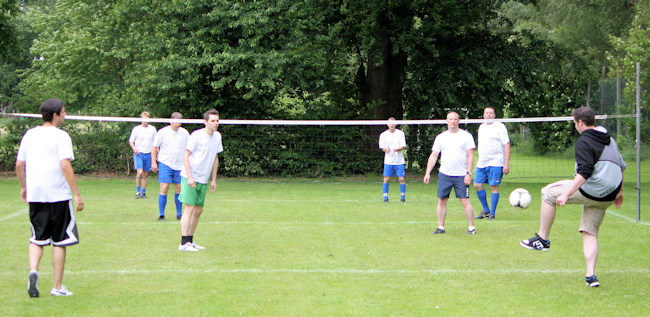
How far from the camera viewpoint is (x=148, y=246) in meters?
9.01

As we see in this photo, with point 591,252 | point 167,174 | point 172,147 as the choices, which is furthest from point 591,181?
point 167,174

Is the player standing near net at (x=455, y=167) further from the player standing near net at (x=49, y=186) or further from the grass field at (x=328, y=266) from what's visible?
the player standing near net at (x=49, y=186)

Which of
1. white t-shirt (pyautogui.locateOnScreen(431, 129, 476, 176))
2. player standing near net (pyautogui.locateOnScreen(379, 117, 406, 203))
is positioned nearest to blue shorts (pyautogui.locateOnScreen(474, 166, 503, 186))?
white t-shirt (pyautogui.locateOnScreen(431, 129, 476, 176))

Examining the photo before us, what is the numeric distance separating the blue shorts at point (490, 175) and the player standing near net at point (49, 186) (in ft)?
25.0

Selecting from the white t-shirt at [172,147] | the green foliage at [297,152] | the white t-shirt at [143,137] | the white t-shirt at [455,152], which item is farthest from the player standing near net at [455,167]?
the green foliage at [297,152]

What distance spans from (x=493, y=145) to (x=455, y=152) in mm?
2132

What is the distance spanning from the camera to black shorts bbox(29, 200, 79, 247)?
6.15m

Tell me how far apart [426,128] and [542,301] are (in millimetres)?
16388

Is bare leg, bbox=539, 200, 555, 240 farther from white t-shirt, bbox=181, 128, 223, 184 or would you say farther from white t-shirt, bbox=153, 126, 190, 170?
white t-shirt, bbox=153, 126, 190, 170

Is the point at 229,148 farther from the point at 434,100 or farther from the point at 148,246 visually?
the point at 148,246

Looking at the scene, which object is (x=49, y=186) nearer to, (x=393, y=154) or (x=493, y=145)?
(x=493, y=145)

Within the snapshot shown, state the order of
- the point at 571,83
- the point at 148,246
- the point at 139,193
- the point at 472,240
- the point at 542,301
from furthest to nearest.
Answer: the point at 571,83 < the point at 139,193 < the point at 472,240 < the point at 148,246 < the point at 542,301

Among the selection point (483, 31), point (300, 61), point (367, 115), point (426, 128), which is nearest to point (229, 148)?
point (300, 61)

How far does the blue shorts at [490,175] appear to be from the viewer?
11.8 m
